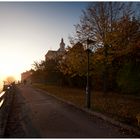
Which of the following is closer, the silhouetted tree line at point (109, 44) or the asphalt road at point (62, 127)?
the asphalt road at point (62, 127)

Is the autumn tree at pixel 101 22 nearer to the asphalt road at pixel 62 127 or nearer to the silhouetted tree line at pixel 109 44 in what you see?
the silhouetted tree line at pixel 109 44

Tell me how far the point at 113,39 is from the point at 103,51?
1.73 metres

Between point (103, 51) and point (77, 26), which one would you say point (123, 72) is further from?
point (77, 26)

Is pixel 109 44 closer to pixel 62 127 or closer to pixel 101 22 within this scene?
pixel 101 22

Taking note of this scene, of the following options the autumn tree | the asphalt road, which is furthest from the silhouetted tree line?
the asphalt road

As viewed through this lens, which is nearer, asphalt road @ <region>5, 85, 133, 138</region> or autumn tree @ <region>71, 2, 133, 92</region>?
asphalt road @ <region>5, 85, 133, 138</region>

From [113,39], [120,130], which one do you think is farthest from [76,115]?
[113,39]

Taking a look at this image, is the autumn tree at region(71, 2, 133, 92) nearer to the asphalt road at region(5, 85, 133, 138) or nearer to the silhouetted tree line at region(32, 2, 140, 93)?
the silhouetted tree line at region(32, 2, 140, 93)

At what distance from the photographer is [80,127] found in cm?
1223

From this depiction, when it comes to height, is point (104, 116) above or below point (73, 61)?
below

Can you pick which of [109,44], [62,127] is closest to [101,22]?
[109,44]

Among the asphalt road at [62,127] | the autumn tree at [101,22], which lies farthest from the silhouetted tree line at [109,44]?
the asphalt road at [62,127]

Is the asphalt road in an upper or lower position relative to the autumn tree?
lower

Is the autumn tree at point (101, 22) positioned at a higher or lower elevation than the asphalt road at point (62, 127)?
higher
